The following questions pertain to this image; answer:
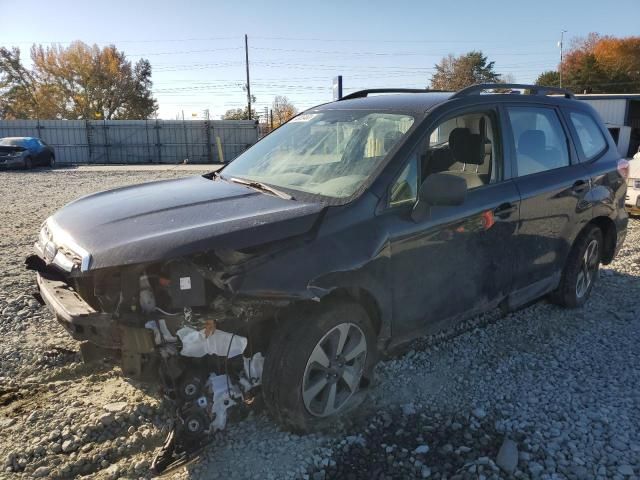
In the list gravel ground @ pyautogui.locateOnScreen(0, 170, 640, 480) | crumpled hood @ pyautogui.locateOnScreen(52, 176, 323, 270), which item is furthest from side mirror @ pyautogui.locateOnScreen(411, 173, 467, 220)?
gravel ground @ pyautogui.locateOnScreen(0, 170, 640, 480)

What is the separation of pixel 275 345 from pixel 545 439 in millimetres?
1640

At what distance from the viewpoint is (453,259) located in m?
3.45

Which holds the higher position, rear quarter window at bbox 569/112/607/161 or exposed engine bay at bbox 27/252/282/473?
rear quarter window at bbox 569/112/607/161

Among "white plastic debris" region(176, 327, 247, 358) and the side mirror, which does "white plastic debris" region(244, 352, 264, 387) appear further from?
the side mirror

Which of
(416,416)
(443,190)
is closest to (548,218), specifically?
(443,190)

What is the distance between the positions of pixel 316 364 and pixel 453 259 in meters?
1.18

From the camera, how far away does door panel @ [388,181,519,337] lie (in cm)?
319

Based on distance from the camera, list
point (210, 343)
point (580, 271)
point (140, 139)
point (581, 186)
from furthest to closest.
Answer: point (140, 139) < point (580, 271) < point (581, 186) < point (210, 343)

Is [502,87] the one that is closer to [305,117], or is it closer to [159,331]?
[305,117]

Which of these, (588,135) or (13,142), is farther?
(13,142)

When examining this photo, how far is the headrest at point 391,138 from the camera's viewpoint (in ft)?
11.0

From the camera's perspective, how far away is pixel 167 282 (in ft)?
8.57

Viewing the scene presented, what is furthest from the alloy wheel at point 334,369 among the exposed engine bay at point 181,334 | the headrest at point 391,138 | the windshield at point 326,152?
the headrest at point 391,138

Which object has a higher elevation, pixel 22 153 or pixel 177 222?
pixel 22 153
